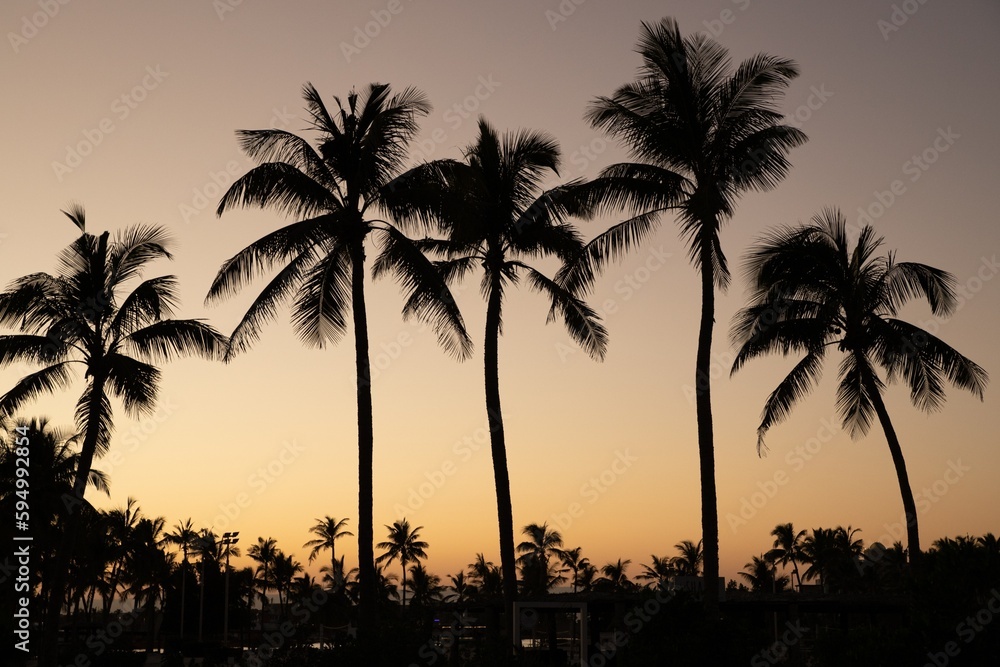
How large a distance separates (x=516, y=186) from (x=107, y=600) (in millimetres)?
75490

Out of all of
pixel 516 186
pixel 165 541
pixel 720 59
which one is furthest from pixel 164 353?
pixel 165 541

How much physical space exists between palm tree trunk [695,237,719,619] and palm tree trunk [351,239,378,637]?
6.95 m

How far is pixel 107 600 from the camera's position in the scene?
283 feet

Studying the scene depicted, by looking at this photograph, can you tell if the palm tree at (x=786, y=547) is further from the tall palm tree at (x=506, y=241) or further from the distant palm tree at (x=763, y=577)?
the tall palm tree at (x=506, y=241)

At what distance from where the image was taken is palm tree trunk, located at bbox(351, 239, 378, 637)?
2044 centimetres

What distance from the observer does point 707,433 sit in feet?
68.4

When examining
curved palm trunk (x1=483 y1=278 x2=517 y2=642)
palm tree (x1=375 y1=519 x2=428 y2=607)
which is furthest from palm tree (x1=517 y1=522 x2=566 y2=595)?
curved palm trunk (x1=483 y1=278 x2=517 y2=642)

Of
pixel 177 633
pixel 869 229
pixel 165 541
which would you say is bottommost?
pixel 177 633

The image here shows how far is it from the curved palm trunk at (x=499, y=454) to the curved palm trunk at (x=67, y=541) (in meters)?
10.4

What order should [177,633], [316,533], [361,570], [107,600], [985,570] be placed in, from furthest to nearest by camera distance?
[316,533], [107,600], [177,633], [361,570], [985,570]

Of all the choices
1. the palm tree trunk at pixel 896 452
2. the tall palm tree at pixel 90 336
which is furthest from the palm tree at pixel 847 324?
the tall palm tree at pixel 90 336

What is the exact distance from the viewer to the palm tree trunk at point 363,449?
2044 cm

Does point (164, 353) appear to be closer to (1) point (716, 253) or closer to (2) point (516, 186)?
(2) point (516, 186)

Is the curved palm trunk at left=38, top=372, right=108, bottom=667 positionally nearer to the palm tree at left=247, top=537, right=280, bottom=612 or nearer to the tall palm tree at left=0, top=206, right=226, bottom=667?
the tall palm tree at left=0, top=206, right=226, bottom=667
